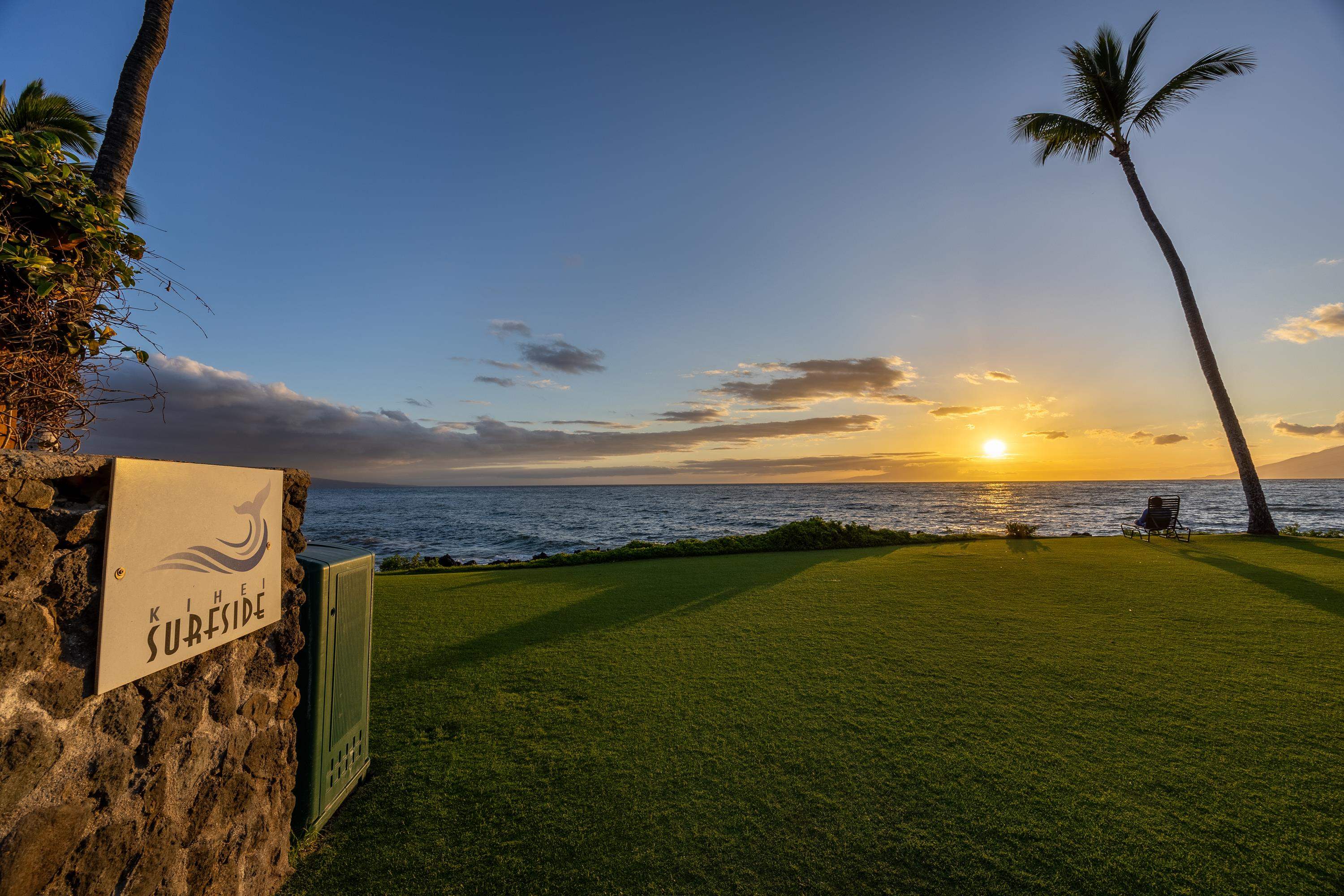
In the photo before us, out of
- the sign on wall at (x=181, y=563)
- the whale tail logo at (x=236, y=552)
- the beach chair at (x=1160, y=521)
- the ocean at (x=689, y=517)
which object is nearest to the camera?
the sign on wall at (x=181, y=563)

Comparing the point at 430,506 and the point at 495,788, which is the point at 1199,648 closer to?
the point at 495,788

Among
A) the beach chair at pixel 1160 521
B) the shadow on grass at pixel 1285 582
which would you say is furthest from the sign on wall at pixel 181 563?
the beach chair at pixel 1160 521

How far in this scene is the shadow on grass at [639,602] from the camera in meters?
4.83

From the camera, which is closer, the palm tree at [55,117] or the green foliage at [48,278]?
the green foliage at [48,278]

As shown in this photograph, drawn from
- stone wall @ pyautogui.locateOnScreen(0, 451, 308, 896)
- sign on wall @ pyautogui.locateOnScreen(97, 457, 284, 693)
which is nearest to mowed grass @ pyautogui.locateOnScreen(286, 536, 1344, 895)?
stone wall @ pyautogui.locateOnScreen(0, 451, 308, 896)

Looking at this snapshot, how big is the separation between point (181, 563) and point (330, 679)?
1.08 metres

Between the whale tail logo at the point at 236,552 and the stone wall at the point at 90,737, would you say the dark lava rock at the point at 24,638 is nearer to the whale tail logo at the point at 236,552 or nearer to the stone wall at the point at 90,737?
the stone wall at the point at 90,737

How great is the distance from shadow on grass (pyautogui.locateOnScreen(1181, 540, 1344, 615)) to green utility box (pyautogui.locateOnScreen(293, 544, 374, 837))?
8.85 m

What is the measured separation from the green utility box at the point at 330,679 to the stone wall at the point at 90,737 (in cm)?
32

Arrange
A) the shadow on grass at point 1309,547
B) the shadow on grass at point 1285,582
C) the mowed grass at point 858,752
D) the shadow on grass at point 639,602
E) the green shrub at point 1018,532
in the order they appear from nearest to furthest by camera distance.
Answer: the mowed grass at point 858,752, the shadow on grass at point 639,602, the shadow on grass at point 1285,582, the shadow on grass at point 1309,547, the green shrub at point 1018,532

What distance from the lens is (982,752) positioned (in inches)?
118

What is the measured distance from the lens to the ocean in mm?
22156

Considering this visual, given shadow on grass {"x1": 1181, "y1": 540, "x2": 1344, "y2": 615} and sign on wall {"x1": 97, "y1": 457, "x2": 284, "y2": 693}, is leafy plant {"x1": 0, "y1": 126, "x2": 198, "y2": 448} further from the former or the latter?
shadow on grass {"x1": 1181, "y1": 540, "x2": 1344, "y2": 615}

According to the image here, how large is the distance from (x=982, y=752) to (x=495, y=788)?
108 inches
